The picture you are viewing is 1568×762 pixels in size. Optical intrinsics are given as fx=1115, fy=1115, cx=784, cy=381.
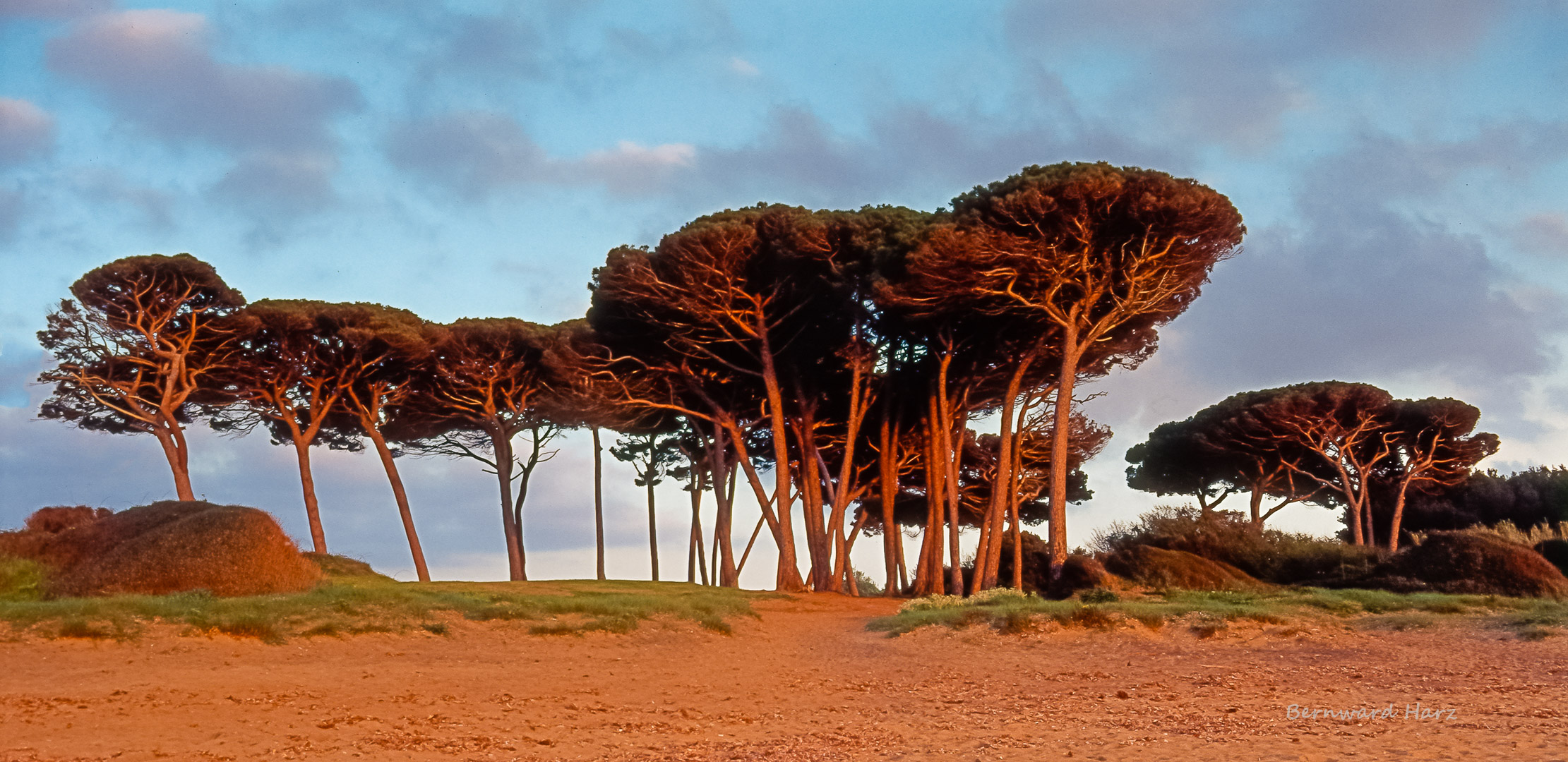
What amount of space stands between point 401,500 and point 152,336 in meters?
7.41

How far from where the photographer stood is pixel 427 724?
6.94m

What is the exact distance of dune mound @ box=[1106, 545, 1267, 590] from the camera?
59.7ft

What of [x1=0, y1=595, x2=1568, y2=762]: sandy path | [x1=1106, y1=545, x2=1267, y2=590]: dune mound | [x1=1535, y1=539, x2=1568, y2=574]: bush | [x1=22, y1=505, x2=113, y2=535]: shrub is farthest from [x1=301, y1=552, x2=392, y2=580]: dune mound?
[x1=1535, y1=539, x2=1568, y2=574]: bush

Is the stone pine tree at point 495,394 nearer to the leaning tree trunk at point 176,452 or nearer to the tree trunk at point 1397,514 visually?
the leaning tree trunk at point 176,452

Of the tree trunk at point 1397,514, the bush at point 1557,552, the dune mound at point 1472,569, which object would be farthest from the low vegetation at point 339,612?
the tree trunk at point 1397,514

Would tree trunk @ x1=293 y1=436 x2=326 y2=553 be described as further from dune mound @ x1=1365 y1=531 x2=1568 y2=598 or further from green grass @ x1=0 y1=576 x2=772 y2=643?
dune mound @ x1=1365 y1=531 x2=1568 y2=598

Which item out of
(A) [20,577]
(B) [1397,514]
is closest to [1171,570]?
(A) [20,577]

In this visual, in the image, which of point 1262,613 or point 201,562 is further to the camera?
point 201,562

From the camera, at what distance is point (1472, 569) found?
16844 millimetres

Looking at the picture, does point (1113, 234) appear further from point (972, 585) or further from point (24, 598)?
point (24, 598)

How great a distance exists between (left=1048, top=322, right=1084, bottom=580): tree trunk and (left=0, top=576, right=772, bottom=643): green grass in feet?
20.0

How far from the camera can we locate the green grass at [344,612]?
11.1 m

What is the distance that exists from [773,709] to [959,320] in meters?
17.5

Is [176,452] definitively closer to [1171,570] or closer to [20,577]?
[20,577]
